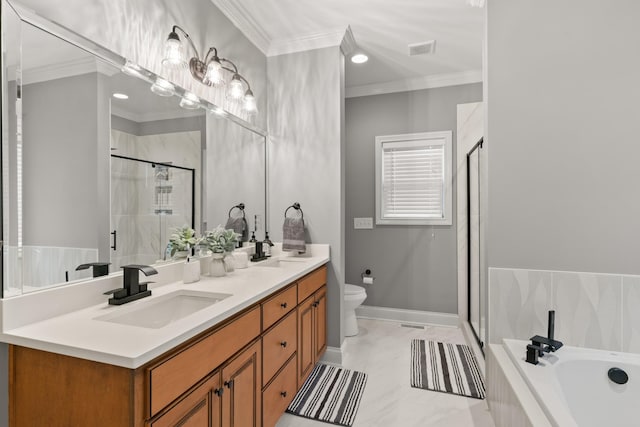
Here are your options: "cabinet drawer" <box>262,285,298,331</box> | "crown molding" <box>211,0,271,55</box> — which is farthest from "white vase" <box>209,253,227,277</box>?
"crown molding" <box>211,0,271,55</box>

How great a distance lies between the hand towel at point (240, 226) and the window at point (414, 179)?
65.9 inches

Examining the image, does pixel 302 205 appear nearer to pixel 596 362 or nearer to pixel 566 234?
pixel 566 234

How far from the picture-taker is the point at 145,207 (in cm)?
159

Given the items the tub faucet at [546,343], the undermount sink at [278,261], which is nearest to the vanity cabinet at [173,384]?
the undermount sink at [278,261]

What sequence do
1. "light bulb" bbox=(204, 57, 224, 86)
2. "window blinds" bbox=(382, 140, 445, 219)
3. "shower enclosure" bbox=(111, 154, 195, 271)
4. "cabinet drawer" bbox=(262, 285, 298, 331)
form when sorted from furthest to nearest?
1. "window blinds" bbox=(382, 140, 445, 219)
2. "light bulb" bbox=(204, 57, 224, 86)
3. "cabinet drawer" bbox=(262, 285, 298, 331)
4. "shower enclosure" bbox=(111, 154, 195, 271)

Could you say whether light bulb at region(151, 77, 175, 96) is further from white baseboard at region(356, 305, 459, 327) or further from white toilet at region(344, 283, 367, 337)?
white baseboard at region(356, 305, 459, 327)

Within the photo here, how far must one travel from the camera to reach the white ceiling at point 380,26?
2242 mm

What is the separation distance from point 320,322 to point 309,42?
229 centimetres

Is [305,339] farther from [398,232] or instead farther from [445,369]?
[398,232]

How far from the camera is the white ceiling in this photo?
2.24m

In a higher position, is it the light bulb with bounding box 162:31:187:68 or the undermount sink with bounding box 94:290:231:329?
the light bulb with bounding box 162:31:187:68

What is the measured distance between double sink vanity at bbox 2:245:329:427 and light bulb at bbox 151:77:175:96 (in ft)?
3.08

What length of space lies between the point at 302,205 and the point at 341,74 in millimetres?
1158

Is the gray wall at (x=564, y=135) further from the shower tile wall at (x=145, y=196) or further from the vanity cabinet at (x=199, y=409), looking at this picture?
the shower tile wall at (x=145, y=196)
